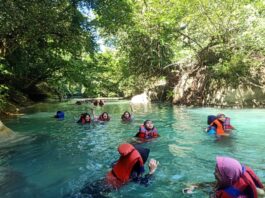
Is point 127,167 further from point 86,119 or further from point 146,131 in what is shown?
point 86,119

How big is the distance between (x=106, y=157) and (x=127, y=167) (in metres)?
3.54

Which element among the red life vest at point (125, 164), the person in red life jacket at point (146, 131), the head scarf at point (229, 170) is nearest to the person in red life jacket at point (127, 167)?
the red life vest at point (125, 164)

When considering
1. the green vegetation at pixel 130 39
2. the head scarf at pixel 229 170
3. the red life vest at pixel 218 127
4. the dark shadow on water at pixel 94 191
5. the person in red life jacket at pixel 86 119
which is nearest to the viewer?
the head scarf at pixel 229 170

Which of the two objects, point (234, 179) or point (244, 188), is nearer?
point (234, 179)

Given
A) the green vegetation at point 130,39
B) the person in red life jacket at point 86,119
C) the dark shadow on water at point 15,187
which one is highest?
the green vegetation at point 130,39

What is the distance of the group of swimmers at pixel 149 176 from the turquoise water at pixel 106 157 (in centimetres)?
26

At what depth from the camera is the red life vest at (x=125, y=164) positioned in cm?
607

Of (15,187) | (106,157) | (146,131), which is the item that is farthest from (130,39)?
(15,187)

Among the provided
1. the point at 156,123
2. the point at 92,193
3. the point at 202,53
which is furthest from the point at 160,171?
the point at 202,53

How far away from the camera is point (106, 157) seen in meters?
9.55

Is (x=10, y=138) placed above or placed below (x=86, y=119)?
below

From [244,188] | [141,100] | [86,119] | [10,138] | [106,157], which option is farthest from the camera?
[141,100]

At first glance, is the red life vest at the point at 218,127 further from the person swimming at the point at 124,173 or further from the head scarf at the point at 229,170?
the head scarf at the point at 229,170

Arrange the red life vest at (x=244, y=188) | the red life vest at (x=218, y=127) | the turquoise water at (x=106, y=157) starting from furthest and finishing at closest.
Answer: the red life vest at (x=218, y=127) → the turquoise water at (x=106, y=157) → the red life vest at (x=244, y=188)
